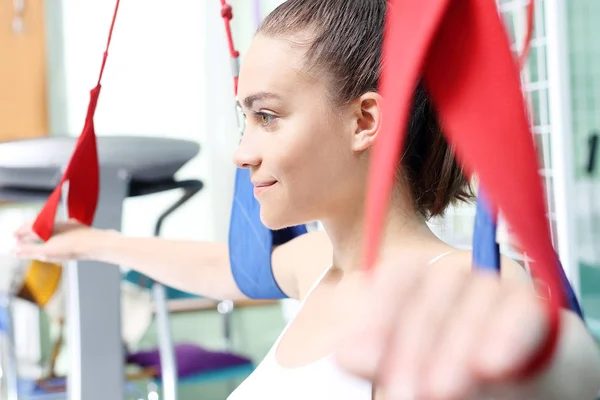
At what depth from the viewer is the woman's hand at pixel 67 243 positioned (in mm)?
1244

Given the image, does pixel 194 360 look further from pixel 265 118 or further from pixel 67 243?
pixel 265 118

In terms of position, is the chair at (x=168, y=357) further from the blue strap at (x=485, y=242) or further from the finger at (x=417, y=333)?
the finger at (x=417, y=333)

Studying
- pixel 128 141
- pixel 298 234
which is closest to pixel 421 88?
pixel 298 234

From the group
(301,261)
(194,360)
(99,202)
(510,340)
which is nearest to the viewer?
(510,340)

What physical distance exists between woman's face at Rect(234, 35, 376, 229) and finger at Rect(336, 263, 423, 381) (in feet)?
1.50

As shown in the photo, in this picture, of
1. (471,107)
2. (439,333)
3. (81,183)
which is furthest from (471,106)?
(81,183)

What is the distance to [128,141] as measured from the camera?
4.59ft

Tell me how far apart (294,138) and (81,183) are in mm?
569

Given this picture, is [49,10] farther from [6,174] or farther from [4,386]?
[6,174]

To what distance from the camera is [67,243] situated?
125 cm

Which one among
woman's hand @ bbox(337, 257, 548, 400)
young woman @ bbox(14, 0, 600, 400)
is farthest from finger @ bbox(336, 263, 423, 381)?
young woman @ bbox(14, 0, 600, 400)

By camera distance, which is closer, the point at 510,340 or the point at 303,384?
the point at 510,340

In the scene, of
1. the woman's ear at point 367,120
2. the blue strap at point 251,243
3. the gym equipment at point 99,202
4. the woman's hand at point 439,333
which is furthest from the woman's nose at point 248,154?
the gym equipment at point 99,202

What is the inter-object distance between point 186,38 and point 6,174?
8.32ft
